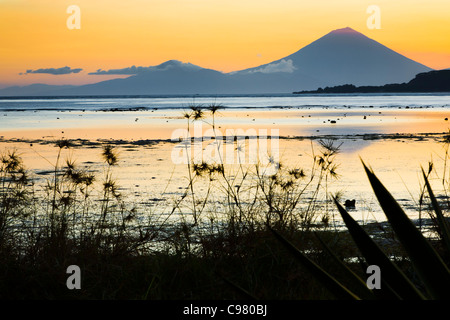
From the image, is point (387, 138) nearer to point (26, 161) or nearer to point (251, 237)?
point (26, 161)

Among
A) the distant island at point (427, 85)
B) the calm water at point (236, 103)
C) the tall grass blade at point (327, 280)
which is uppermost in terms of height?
the distant island at point (427, 85)

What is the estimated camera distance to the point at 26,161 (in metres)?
13.8

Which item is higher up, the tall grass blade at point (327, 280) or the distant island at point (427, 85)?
the distant island at point (427, 85)

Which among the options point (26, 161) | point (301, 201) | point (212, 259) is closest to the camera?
point (212, 259)

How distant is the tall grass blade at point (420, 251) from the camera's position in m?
2.12

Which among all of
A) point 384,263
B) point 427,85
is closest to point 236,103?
point 384,263

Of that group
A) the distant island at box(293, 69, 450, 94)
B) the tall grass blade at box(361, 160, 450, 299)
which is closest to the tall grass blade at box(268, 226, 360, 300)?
the tall grass blade at box(361, 160, 450, 299)

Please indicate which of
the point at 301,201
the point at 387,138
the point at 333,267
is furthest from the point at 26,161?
the point at 387,138

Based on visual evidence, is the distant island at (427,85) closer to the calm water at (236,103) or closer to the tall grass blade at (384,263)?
the calm water at (236,103)

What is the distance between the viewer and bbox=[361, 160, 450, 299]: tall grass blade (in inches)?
83.7

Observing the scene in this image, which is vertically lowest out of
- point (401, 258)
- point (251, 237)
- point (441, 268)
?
point (401, 258)

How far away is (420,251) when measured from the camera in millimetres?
2133

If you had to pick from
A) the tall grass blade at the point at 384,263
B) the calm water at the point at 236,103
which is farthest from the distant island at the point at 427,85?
the tall grass blade at the point at 384,263
